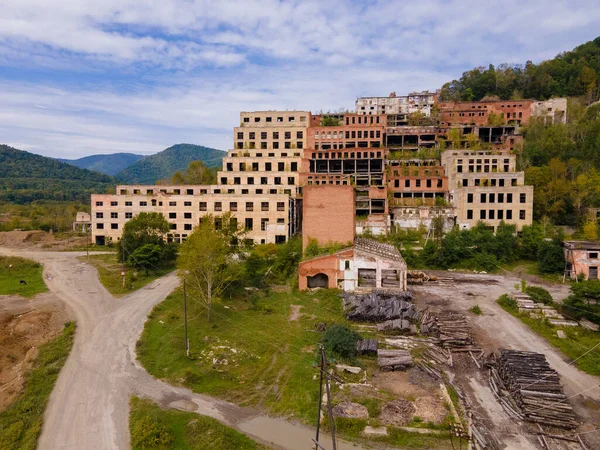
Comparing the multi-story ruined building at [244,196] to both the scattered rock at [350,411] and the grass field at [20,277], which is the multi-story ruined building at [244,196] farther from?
the scattered rock at [350,411]

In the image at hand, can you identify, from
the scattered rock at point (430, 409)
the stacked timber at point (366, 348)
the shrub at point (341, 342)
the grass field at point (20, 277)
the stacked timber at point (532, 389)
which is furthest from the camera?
the grass field at point (20, 277)

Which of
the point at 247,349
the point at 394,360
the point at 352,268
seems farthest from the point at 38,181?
the point at 394,360

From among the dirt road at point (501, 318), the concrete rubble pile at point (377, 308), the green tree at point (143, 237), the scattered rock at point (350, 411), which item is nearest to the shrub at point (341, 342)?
the scattered rock at point (350, 411)

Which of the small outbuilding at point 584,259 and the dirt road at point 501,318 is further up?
the small outbuilding at point 584,259

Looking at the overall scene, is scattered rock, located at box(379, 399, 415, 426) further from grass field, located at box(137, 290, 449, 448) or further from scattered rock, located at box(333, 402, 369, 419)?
scattered rock, located at box(333, 402, 369, 419)

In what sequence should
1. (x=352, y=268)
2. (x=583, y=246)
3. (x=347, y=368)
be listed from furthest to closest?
(x=583, y=246), (x=352, y=268), (x=347, y=368)

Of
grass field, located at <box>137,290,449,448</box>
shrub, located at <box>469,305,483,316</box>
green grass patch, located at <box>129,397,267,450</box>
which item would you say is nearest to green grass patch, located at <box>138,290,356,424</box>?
grass field, located at <box>137,290,449,448</box>

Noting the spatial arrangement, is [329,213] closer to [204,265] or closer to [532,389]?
[204,265]

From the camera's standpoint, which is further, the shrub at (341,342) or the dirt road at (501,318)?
the shrub at (341,342)
